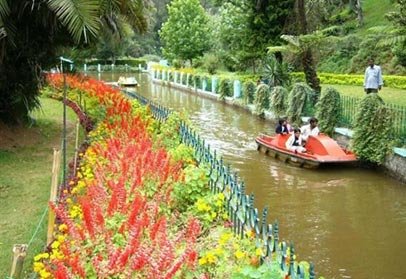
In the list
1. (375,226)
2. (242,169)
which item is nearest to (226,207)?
(375,226)

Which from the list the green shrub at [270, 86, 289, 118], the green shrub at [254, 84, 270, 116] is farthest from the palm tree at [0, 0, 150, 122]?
the green shrub at [254, 84, 270, 116]

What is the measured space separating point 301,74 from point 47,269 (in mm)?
30294

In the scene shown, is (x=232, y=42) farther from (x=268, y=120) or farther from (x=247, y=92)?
(x=268, y=120)

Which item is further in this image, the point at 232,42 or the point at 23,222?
the point at 232,42

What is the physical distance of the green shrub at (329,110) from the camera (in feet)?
52.2

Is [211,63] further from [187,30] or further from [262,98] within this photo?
[262,98]

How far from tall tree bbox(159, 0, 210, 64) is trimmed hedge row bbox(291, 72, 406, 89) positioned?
17.6 m

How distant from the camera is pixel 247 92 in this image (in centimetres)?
2644

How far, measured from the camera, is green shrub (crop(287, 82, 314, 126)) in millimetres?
18672

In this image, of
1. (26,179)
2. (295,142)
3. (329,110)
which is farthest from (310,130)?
(26,179)

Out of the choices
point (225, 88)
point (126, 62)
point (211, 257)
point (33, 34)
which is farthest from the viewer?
point (126, 62)

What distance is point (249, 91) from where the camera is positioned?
26.3m

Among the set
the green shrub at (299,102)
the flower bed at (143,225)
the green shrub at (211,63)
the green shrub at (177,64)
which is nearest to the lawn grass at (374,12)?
the green shrub at (211,63)

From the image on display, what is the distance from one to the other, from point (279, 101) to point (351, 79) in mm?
12369
